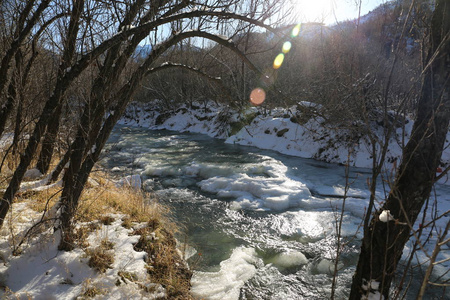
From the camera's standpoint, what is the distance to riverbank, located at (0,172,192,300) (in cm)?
307

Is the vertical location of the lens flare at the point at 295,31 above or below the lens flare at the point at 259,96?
above

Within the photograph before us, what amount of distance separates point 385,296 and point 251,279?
2598 millimetres

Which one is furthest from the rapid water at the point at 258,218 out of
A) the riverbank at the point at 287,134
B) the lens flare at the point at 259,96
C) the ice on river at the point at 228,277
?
the lens flare at the point at 259,96

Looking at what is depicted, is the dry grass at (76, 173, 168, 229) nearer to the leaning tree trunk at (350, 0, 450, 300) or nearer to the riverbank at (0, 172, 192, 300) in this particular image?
the riverbank at (0, 172, 192, 300)

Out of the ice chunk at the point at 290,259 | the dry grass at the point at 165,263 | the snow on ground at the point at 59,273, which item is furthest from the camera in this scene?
the ice chunk at the point at 290,259

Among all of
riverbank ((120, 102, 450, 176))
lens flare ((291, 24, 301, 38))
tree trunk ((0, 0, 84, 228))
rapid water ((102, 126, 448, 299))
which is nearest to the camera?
tree trunk ((0, 0, 84, 228))

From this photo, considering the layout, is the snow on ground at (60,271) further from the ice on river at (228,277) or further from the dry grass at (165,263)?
the ice on river at (228,277)

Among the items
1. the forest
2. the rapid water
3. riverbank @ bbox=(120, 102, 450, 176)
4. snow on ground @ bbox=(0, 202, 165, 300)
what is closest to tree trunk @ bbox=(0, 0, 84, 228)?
the forest

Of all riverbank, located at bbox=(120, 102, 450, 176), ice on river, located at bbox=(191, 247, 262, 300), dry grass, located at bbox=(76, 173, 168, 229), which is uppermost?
riverbank, located at bbox=(120, 102, 450, 176)

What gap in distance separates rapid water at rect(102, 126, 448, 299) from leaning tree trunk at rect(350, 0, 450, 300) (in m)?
0.37

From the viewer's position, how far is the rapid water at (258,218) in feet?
14.4

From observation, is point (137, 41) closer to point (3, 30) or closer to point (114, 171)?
point (3, 30)

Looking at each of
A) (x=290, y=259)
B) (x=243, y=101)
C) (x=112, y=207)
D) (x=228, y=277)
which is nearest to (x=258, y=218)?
(x=290, y=259)

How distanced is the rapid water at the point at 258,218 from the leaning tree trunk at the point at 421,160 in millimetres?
372
